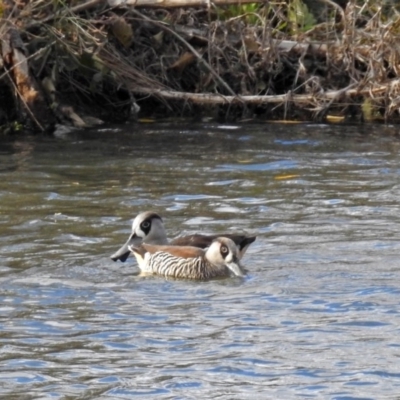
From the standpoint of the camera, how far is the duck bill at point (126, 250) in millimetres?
9984

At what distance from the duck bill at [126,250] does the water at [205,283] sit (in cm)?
Answer: 10

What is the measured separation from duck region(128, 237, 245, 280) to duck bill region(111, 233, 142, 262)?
0.38 meters

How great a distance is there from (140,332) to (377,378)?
1.69 metres

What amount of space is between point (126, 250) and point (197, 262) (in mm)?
780

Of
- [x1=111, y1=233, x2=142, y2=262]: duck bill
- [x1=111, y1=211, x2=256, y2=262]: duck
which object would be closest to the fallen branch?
[x1=111, y1=211, x2=256, y2=262]: duck

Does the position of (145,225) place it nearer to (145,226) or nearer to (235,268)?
(145,226)

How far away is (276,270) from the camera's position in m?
9.46

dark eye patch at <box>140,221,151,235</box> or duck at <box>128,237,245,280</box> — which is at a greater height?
dark eye patch at <box>140,221,151,235</box>

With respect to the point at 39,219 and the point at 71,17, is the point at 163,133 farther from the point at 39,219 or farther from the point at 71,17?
the point at 39,219

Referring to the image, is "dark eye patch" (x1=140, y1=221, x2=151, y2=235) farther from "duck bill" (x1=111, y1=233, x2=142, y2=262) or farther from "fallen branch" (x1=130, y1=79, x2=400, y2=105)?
"fallen branch" (x1=130, y1=79, x2=400, y2=105)

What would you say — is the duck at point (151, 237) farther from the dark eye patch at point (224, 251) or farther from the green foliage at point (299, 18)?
the green foliage at point (299, 18)

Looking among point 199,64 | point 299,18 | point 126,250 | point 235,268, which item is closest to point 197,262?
point 235,268

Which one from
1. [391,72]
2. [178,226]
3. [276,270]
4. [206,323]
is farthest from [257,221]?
[391,72]

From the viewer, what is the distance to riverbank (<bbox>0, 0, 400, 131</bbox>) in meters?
16.3
